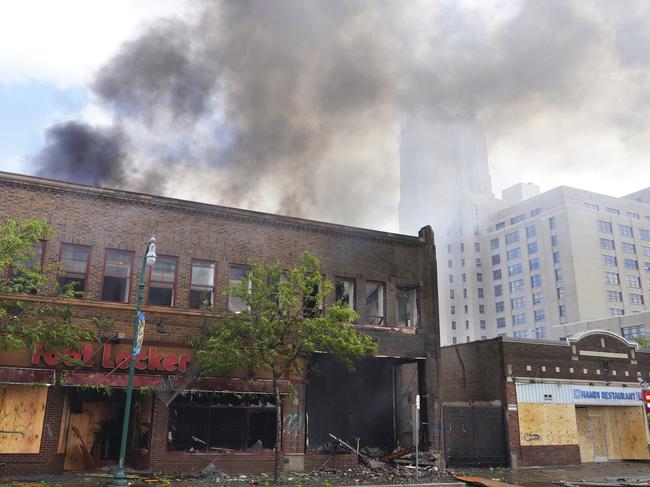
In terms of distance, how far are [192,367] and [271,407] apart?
306 cm

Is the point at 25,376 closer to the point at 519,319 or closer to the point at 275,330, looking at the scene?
the point at 275,330

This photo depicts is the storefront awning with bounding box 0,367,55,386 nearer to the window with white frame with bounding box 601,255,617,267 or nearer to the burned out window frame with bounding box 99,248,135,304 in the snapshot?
the burned out window frame with bounding box 99,248,135,304

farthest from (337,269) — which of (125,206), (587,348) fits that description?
(587,348)

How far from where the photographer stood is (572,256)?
87812 mm

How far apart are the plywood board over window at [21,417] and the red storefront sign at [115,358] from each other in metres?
0.91

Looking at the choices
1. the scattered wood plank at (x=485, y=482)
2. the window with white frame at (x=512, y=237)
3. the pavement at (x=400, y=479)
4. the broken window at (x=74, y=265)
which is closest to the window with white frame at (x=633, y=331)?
the window with white frame at (x=512, y=237)

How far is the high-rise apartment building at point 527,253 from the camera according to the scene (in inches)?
3420

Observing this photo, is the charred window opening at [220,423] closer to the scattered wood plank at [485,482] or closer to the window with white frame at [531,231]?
the scattered wood plank at [485,482]

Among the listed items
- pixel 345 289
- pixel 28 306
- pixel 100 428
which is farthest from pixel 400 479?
pixel 28 306

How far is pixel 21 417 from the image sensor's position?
16.2 meters

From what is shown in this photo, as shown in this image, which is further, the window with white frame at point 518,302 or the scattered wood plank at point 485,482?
the window with white frame at point 518,302

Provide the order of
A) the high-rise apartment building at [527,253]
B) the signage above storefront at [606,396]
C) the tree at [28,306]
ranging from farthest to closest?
1. the high-rise apartment building at [527,253]
2. the signage above storefront at [606,396]
3. the tree at [28,306]

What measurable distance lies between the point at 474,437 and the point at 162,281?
13.2 m

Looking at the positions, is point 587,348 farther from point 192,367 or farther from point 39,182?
point 39,182
